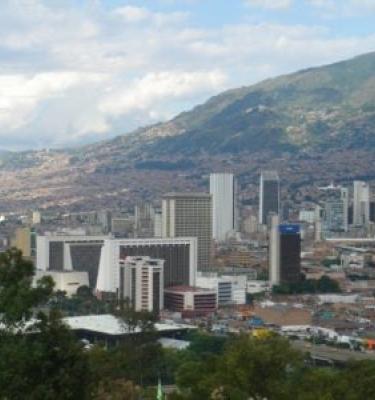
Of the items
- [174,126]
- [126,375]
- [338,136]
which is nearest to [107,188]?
[338,136]

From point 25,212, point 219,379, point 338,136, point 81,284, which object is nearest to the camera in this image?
point 219,379

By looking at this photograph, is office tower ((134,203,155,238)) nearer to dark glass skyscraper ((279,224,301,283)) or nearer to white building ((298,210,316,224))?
white building ((298,210,316,224))

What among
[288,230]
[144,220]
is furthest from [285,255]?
[144,220]

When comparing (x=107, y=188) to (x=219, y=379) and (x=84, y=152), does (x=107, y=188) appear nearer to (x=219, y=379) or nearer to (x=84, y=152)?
(x=84, y=152)

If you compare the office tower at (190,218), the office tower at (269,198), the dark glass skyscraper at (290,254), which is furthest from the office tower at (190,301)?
the office tower at (269,198)

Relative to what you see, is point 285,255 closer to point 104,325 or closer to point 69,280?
point 69,280

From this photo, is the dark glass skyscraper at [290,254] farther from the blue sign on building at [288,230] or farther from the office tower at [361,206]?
the office tower at [361,206]

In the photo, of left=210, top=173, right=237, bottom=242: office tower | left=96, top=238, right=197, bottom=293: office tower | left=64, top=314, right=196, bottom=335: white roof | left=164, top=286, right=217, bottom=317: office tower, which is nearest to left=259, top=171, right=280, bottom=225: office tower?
left=210, top=173, right=237, bottom=242: office tower
